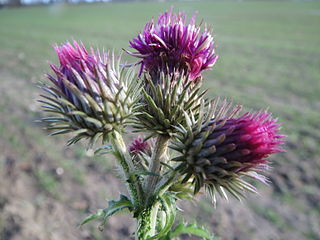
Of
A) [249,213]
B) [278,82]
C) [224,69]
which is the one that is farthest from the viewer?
[224,69]

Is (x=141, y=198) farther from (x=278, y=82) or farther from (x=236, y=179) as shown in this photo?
(x=278, y=82)

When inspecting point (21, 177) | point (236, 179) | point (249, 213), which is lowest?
point (21, 177)

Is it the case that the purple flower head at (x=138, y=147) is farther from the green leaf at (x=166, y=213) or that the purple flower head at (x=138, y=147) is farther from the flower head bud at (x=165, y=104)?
the green leaf at (x=166, y=213)

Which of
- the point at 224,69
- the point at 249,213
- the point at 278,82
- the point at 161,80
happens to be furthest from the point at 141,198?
the point at 224,69

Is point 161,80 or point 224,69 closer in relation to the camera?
point 161,80

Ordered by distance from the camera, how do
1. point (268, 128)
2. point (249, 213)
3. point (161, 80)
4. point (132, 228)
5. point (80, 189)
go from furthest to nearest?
point (80, 189)
point (249, 213)
point (132, 228)
point (161, 80)
point (268, 128)

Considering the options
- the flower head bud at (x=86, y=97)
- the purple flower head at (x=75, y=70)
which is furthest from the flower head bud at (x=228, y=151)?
the purple flower head at (x=75, y=70)

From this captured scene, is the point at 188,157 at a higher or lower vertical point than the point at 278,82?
higher

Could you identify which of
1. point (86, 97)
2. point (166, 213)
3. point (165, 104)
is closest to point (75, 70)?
point (86, 97)
